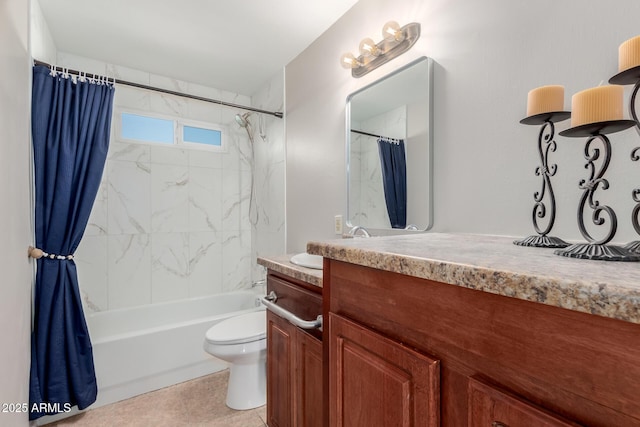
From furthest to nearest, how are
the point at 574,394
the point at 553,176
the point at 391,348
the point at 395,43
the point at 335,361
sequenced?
1. the point at 395,43
2. the point at 553,176
3. the point at 335,361
4. the point at 391,348
5. the point at 574,394

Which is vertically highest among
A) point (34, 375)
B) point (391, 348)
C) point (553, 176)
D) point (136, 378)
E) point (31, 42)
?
point (31, 42)

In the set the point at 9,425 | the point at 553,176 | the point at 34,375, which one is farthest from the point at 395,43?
the point at 34,375

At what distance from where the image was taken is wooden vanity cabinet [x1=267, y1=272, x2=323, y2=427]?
115 cm

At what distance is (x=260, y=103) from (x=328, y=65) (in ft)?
3.91

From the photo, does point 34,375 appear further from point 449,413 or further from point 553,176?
point 553,176

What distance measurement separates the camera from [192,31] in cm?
202

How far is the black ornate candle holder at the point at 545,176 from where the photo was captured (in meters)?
0.77

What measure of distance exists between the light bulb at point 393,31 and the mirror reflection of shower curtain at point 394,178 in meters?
0.49

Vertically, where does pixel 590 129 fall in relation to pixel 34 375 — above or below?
above

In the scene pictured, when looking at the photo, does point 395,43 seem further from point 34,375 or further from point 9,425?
point 34,375

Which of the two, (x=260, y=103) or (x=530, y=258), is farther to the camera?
(x=260, y=103)

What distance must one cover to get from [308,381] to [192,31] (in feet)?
7.54

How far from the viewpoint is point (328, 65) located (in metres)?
1.99

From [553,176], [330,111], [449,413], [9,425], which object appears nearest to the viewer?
[449,413]
